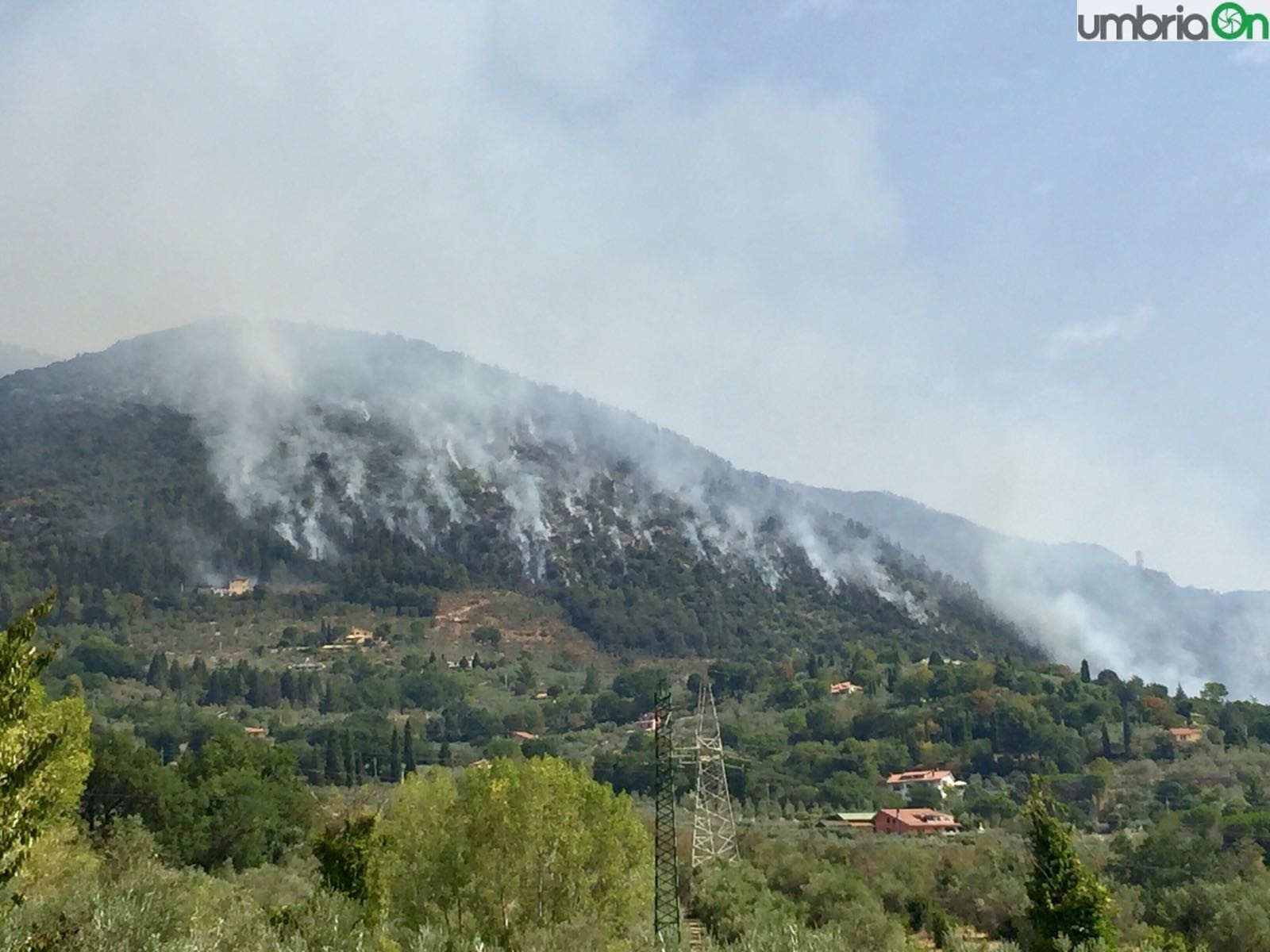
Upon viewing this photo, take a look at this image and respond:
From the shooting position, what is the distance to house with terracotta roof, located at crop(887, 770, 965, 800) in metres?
127

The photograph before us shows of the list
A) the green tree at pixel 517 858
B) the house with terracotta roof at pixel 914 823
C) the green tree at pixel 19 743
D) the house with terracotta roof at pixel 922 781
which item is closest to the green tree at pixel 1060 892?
the green tree at pixel 517 858

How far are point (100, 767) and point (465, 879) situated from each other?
45612 millimetres

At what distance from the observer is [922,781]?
129000mm

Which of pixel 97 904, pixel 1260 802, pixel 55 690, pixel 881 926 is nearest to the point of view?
pixel 97 904

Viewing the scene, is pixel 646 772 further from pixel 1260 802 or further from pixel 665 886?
pixel 665 886

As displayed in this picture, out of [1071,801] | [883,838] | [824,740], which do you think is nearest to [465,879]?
[883,838]

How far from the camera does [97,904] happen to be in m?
19.7

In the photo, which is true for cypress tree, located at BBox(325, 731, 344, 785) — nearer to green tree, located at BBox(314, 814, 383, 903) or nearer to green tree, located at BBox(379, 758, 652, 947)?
green tree, located at BBox(314, 814, 383, 903)

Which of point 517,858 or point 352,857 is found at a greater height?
point 517,858

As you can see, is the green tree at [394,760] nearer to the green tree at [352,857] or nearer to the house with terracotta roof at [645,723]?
the house with terracotta roof at [645,723]

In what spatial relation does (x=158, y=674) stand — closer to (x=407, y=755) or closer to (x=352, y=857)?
(x=407, y=755)

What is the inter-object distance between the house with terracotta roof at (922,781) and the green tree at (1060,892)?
102 m

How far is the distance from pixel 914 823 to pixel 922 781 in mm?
32023

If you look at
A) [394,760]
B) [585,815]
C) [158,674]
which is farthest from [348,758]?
[585,815]
